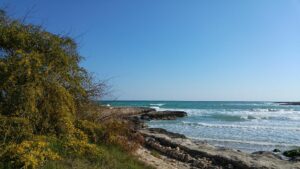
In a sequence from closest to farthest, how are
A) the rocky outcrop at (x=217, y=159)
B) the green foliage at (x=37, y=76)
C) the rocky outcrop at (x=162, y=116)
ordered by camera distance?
the green foliage at (x=37, y=76), the rocky outcrop at (x=217, y=159), the rocky outcrop at (x=162, y=116)

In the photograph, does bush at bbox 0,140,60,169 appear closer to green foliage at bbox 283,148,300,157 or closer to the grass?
the grass

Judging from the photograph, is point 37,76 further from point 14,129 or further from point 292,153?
point 292,153

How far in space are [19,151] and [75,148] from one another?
Answer: 187 cm

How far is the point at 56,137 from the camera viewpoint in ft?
29.2

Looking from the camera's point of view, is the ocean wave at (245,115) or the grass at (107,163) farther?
the ocean wave at (245,115)

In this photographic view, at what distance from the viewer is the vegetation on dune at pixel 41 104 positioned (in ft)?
23.7

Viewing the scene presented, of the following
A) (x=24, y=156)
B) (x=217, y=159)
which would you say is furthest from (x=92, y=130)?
(x=217, y=159)

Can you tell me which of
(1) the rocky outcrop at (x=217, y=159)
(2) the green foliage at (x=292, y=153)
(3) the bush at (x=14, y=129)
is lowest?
(2) the green foliage at (x=292, y=153)

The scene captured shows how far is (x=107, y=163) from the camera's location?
8492mm

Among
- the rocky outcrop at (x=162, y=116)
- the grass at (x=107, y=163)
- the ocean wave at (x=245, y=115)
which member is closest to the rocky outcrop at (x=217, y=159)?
the grass at (x=107, y=163)

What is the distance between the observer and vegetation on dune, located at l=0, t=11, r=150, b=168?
23.7 ft

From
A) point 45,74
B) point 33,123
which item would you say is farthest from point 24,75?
point 33,123

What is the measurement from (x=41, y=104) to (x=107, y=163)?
6.98 feet

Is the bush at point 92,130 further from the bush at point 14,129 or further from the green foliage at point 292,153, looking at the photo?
the green foliage at point 292,153
